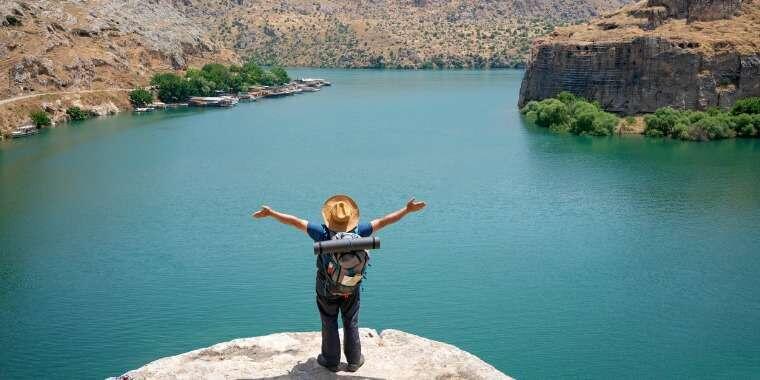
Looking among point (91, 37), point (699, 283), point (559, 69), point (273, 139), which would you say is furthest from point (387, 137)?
point (91, 37)

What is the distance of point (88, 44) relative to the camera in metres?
78.5

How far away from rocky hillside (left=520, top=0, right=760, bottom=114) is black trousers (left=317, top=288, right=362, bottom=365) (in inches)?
1963

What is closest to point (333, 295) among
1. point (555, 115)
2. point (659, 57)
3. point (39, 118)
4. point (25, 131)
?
point (555, 115)

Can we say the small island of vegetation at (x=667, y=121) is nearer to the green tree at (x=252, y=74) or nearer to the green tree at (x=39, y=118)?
the green tree at (x=39, y=118)

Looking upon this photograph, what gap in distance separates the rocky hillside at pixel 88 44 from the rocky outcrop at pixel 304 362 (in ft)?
197

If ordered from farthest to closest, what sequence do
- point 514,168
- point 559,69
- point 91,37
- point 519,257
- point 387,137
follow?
point 91,37, point 559,69, point 387,137, point 514,168, point 519,257

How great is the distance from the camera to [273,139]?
2180 inches

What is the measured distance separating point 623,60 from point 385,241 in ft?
118

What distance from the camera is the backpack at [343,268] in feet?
32.8

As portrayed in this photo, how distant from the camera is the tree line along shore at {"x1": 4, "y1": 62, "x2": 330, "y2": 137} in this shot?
68.2 metres

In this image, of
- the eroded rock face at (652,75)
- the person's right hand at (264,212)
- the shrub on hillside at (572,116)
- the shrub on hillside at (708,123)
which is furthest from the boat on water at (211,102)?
the person's right hand at (264,212)

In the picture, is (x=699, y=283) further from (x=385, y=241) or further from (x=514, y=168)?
(x=514, y=168)

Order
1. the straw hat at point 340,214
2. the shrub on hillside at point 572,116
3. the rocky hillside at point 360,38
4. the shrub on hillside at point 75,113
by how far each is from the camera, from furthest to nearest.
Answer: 1. the rocky hillside at point 360,38
2. the shrub on hillside at point 75,113
3. the shrub on hillside at point 572,116
4. the straw hat at point 340,214

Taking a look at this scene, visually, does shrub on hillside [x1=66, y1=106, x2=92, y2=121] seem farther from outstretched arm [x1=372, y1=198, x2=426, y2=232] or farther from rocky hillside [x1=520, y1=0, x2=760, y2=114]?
outstretched arm [x1=372, y1=198, x2=426, y2=232]
